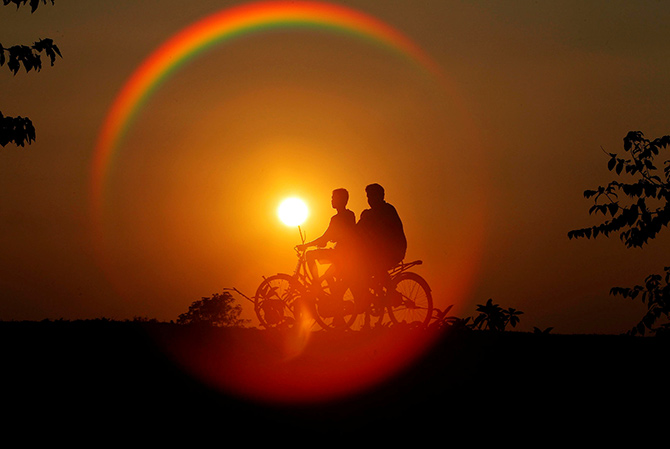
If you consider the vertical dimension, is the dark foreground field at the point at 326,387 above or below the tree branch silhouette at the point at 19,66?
below

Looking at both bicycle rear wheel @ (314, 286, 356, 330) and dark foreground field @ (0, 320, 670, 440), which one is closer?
dark foreground field @ (0, 320, 670, 440)

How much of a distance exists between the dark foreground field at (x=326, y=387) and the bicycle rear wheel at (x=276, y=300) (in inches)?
94.9

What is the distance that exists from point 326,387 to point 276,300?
5.39 metres

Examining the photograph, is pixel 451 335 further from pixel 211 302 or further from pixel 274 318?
pixel 211 302

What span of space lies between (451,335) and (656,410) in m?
4.56

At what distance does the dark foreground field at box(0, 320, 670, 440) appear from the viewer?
7824mm

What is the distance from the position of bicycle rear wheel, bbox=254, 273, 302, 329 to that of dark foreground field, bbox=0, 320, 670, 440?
7.91 feet

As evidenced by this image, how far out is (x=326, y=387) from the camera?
9.48 m

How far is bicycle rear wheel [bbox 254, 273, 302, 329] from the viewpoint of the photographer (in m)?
14.7

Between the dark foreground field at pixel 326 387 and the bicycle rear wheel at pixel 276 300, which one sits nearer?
the dark foreground field at pixel 326 387

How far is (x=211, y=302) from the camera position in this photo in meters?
29.6

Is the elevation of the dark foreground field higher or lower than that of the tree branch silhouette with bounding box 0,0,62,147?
lower

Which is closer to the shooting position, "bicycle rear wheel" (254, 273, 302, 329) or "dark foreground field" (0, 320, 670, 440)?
→ "dark foreground field" (0, 320, 670, 440)

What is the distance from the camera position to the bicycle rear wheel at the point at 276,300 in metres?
14.7
